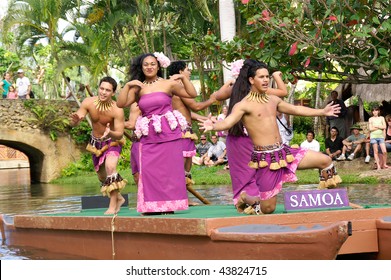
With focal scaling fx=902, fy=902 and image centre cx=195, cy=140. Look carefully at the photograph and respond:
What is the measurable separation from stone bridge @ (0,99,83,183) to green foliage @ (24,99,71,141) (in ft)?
0.29

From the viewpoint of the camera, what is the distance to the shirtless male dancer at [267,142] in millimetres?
6688

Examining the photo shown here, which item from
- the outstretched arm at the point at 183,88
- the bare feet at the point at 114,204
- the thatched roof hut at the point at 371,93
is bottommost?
the bare feet at the point at 114,204

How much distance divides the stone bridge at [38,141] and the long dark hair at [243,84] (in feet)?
49.7

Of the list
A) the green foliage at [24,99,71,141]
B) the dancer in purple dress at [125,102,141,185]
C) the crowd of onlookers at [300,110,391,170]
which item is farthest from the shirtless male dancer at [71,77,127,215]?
the green foliage at [24,99,71,141]

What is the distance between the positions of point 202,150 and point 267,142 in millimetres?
11793

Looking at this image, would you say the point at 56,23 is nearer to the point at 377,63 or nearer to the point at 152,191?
the point at 377,63

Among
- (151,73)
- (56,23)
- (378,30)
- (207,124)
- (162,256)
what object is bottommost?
(162,256)

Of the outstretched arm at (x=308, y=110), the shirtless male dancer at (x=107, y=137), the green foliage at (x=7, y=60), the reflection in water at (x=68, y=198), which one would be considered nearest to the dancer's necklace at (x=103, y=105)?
the shirtless male dancer at (x=107, y=137)

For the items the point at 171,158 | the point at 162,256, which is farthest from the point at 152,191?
the point at 162,256

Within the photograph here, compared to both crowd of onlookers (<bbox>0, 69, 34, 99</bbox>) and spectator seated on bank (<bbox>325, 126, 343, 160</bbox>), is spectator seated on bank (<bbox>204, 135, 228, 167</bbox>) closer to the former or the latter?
spectator seated on bank (<bbox>325, 126, 343, 160</bbox>)

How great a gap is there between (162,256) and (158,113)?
4.33 feet

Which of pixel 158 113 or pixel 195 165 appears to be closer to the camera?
pixel 158 113

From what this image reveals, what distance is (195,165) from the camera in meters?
18.8

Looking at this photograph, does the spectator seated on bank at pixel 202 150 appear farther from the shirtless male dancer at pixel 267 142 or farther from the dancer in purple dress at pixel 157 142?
the shirtless male dancer at pixel 267 142
